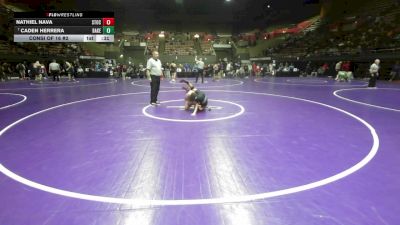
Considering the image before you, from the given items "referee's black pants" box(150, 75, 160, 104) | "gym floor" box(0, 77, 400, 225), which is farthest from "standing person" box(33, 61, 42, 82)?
"gym floor" box(0, 77, 400, 225)

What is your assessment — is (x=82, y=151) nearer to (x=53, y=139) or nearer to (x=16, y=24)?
(x=53, y=139)

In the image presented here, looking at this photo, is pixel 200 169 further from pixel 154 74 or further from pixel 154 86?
pixel 154 74

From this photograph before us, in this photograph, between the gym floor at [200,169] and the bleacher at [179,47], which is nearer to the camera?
the gym floor at [200,169]

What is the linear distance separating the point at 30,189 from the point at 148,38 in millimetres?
46995

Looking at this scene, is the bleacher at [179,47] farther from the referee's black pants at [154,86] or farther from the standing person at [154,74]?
the referee's black pants at [154,86]

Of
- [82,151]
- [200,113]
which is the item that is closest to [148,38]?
[200,113]

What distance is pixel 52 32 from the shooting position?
15891mm
